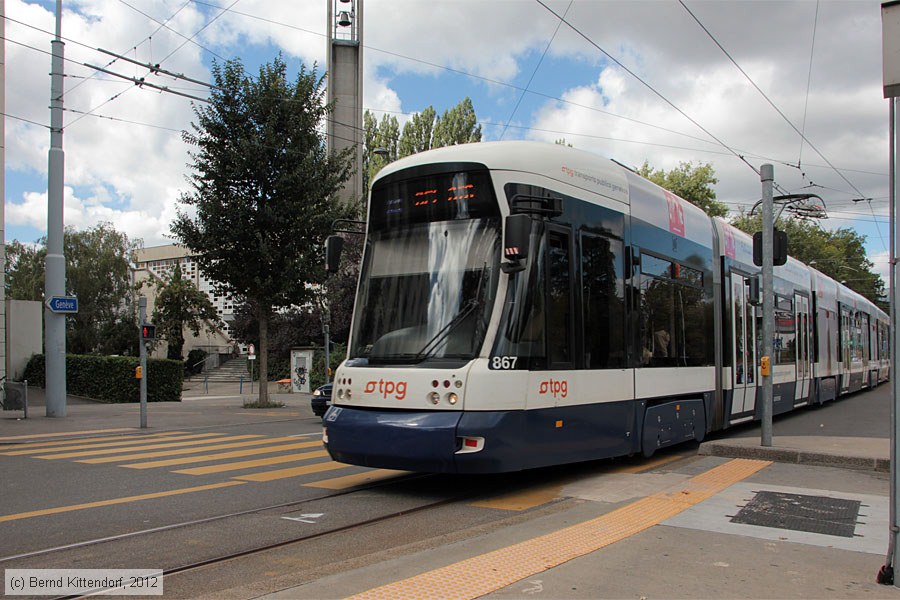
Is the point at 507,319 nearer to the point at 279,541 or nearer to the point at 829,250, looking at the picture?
the point at 279,541

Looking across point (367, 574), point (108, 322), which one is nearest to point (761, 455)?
point (367, 574)

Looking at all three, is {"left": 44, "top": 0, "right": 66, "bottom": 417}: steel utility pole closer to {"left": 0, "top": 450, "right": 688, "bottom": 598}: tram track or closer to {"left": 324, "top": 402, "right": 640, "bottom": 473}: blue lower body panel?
{"left": 0, "top": 450, "right": 688, "bottom": 598}: tram track

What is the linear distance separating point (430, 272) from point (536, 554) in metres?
3.41

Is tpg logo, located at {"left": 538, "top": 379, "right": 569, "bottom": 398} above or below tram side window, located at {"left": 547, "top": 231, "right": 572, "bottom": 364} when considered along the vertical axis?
below

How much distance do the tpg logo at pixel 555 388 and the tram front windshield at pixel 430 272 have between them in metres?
0.93

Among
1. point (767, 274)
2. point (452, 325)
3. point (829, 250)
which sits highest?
point (829, 250)

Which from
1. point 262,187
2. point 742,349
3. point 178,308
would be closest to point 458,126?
point 178,308

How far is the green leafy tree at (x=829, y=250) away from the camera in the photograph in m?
64.7

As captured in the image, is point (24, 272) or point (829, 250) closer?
point (24, 272)

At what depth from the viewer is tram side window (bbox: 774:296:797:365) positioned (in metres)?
15.7

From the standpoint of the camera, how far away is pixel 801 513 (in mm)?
6977

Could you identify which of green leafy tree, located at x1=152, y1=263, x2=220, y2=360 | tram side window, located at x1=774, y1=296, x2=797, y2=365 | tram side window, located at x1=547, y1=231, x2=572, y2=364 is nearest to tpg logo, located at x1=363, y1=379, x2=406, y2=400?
tram side window, located at x1=547, y1=231, x2=572, y2=364

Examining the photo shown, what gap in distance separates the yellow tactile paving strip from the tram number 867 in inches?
67.1

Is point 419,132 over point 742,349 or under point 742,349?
over
